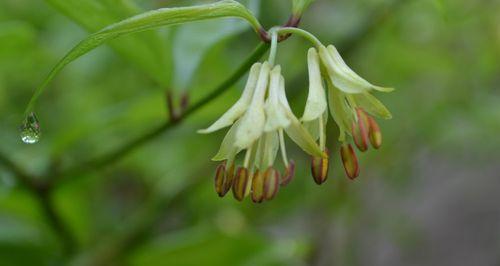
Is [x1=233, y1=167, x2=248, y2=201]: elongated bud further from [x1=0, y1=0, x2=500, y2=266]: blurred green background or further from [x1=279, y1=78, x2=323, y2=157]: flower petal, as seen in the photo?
[x1=0, y1=0, x2=500, y2=266]: blurred green background

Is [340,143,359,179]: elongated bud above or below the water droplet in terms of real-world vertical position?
below

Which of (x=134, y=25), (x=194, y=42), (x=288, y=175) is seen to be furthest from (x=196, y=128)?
(x=134, y=25)

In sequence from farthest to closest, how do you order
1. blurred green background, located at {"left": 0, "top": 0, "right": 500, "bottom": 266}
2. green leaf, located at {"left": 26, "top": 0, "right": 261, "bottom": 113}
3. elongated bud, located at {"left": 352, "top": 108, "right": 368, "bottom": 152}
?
Result: blurred green background, located at {"left": 0, "top": 0, "right": 500, "bottom": 266}, elongated bud, located at {"left": 352, "top": 108, "right": 368, "bottom": 152}, green leaf, located at {"left": 26, "top": 0, "right": 261, "bottom": 113}

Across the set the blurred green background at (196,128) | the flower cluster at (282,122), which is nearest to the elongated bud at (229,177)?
the flower cluster at (282,122)

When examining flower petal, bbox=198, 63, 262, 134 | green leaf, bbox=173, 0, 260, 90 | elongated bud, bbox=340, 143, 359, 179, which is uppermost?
green leaf, bbox=173, 0, 260, 90

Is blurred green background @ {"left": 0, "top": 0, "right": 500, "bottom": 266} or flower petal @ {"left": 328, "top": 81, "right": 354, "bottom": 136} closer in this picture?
flower petal @ {"left": 328, "top": 81, "right": 354, "bottom": 136}

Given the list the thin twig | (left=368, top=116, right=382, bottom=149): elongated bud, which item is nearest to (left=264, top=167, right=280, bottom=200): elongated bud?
(left=368, top=116, right=382, bottom=149): elongated bud

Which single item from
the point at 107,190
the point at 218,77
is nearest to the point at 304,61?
the point at 218,77
